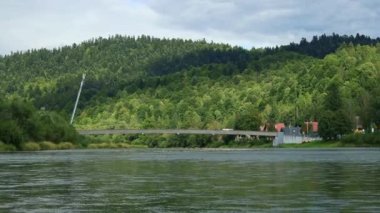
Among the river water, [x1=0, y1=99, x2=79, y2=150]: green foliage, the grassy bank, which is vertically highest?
[x1=0, y1=99, x2=79, y2=150]: green foliage

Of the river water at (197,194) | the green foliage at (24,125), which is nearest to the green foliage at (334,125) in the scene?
the green foliage at (24,125)

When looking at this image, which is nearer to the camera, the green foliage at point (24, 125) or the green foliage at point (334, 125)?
the green foliage at point (24, 125)

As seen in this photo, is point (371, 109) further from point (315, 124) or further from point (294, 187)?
point (294, 187)

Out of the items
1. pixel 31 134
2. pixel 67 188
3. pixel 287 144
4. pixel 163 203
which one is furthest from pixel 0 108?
pixel 163 203

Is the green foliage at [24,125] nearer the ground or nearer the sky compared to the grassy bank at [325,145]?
nearer the sky

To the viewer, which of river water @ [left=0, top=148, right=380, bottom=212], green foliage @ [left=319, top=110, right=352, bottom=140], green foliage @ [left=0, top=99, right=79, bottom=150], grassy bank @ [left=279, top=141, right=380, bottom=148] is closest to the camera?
river water @ [left=0, top=148, right=380, bottom=212]

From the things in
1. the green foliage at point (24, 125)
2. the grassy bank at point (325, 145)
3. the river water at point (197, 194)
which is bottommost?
the river water at point (197, 194)

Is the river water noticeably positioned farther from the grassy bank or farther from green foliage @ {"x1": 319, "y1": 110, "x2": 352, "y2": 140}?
green foliage @ {"x1": 319, "y1": 110, "x2": 352, "y2": 140}

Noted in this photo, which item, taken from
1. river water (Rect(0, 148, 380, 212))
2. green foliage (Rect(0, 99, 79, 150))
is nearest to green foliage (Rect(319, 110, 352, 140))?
green foliage (Rect(0, 99, 79, 150))

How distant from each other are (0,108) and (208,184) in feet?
363

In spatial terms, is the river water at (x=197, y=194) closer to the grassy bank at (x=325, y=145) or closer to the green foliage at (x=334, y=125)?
the grassy bank at (x=325, y=145)

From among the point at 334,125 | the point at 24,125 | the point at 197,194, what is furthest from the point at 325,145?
the point at 197,194

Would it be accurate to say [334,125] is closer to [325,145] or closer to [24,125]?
[325,145]

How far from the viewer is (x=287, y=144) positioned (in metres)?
195
